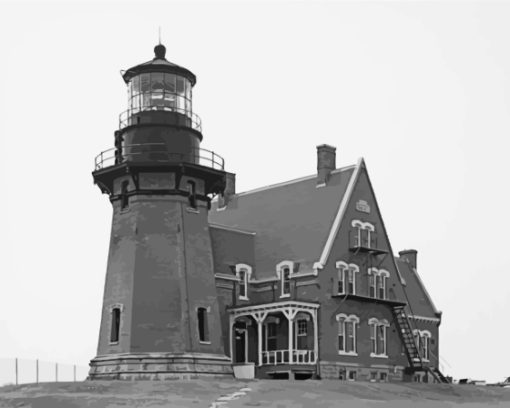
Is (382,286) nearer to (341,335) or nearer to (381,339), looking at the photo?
(381,339)

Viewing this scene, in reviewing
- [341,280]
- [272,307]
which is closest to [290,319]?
[272,307]

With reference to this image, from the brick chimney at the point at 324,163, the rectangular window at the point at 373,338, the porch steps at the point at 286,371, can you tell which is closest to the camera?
the porch steps at the point at 286,371

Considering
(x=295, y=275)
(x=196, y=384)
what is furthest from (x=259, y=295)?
(x=196, y=384)

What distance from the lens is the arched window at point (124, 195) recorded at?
46.9 metres

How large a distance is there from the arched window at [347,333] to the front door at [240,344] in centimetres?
532

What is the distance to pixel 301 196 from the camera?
187 ft

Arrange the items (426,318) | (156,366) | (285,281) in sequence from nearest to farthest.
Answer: (156,366) < (285,281) < (426,318)

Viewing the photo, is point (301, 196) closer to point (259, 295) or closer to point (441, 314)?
point (259, 295)

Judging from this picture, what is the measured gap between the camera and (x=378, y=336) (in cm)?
5516

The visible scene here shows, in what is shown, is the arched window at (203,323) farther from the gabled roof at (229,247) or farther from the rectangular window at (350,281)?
the rectangular window at (350,281)

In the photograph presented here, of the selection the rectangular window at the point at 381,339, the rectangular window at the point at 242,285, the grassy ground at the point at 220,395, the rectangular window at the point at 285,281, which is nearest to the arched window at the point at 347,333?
the rectangular window at the point at 381,339

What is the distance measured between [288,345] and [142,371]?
9.87 meters

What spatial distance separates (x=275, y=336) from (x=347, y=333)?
13.5ft

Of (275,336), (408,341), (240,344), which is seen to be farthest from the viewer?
(408,341)
